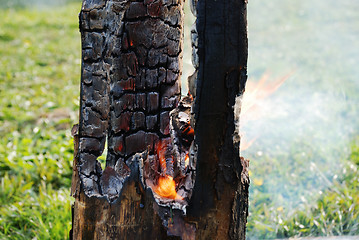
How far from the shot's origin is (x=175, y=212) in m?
1.58

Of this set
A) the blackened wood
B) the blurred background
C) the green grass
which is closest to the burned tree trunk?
the blackened wood

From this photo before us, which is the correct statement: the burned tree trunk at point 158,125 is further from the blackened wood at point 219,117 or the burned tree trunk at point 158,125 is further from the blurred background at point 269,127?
the blurred background at point 269,127

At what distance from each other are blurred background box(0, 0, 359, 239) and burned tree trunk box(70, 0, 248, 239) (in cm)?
30

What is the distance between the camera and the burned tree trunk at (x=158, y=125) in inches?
59.7

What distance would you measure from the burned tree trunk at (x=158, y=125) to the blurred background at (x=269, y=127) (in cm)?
30

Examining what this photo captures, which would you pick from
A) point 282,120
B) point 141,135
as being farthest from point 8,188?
point 282,120

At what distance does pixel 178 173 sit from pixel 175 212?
18 centimetres

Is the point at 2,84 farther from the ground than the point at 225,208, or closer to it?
farther from the ground

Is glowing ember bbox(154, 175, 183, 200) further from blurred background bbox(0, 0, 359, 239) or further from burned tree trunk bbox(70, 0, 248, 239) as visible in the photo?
blurred background bbox(0, 0, 359, 239)

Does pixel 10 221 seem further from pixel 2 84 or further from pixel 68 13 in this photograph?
pixel 68 13

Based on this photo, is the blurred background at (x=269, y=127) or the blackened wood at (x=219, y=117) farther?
the blurred background at (x=269, y=127)

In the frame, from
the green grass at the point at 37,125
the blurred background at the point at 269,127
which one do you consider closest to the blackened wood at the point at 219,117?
the blurred background at the point at 269,127

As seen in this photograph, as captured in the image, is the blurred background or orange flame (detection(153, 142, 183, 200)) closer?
orange flame (detection(153, 142, 183, 200))

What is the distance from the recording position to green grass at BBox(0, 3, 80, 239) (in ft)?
9.10
